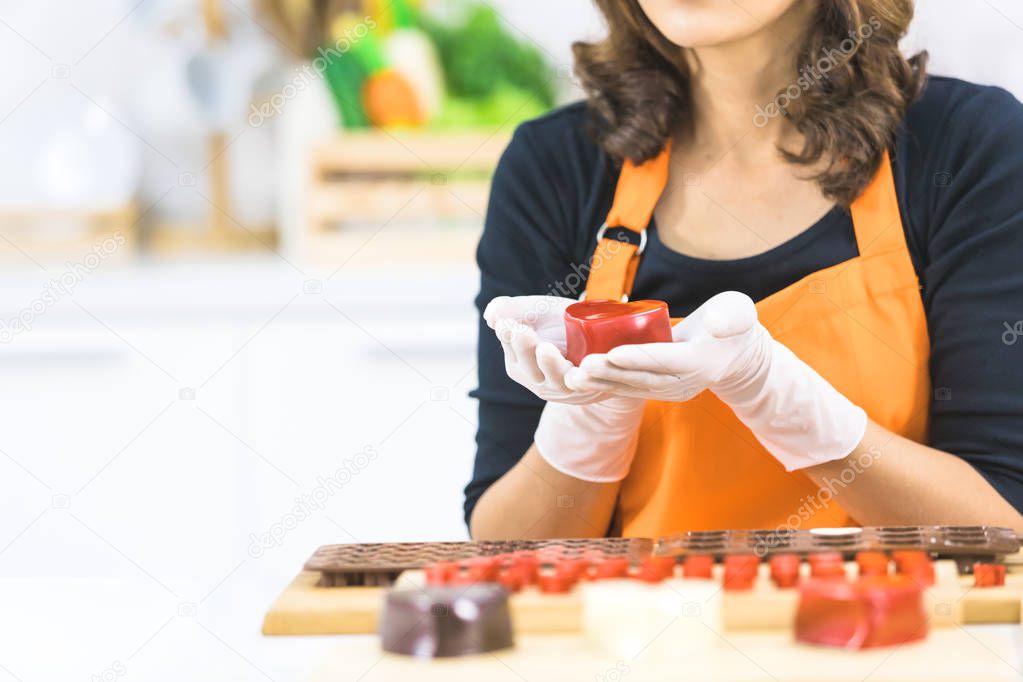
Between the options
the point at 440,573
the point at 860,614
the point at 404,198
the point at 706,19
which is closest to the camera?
the point at 860,614

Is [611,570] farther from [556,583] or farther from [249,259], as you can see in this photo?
[249,259]

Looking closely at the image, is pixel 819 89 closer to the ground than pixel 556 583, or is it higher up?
higher up

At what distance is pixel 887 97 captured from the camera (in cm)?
103

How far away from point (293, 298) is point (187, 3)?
2.14ft

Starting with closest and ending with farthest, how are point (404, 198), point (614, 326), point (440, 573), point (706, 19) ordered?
point (440, 573)
point (614, 326)
point (706, 19)
point (404, 198)

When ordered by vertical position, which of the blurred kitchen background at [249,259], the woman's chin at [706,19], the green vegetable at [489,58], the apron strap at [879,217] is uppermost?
the woman's chin at [706,19]

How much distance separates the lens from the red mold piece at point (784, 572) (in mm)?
631

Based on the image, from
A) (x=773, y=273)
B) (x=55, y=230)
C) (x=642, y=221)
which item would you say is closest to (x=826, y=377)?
(x=773, y=273)

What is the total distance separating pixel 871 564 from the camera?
64 cm

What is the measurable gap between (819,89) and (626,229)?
0.70 feet

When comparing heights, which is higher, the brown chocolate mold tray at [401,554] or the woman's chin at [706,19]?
the woman's chin at [706,19]

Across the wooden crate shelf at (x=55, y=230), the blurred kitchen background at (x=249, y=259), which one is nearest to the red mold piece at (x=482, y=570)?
the blurred kitchen background at (x=249, y=259)

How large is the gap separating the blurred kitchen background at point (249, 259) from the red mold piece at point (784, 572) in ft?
3.61

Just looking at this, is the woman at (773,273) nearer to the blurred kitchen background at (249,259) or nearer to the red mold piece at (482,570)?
the red mold piece at (482,570)
